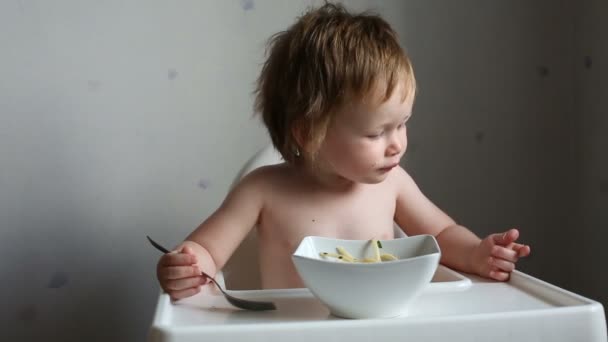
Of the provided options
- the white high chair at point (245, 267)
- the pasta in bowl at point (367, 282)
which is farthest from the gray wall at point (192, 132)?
the pasta in bowl at point (367, 282)

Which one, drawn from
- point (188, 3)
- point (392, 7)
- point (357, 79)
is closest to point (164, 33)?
point (188, 3)

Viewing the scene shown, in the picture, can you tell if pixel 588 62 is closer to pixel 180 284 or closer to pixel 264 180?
pixel 264 180

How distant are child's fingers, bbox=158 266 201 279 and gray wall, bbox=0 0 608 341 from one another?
51 centimetres

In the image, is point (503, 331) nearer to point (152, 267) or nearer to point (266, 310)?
point (266, 310)

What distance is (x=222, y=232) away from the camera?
32.2 inches

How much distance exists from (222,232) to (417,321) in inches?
13.3

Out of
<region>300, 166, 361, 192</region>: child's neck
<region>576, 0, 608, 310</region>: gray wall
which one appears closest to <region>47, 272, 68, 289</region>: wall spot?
<region>300, 166, 361, 192</region>: child's neck

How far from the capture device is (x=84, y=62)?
3.71 ft

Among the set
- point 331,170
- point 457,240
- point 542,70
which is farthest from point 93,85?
point 542,70

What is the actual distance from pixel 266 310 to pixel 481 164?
2.37 ft

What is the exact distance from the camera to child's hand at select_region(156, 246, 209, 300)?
2.19ft

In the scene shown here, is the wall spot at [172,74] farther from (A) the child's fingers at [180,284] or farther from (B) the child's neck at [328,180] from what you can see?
(A) the child's fingers at [180,284]

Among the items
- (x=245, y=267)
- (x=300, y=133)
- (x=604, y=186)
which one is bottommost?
(x=245, y=267)

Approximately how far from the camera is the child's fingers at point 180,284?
67 cm
